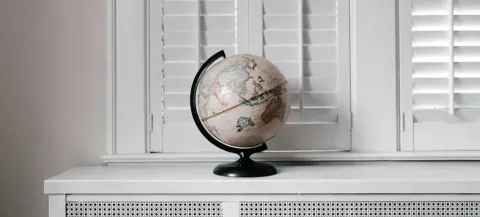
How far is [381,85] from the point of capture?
171cm

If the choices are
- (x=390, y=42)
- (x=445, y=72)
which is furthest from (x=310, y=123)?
(x=445, y=72)

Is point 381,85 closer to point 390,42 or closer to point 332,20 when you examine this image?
point 390,42

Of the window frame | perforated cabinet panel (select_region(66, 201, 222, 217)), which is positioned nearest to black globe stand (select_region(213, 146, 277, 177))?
perforated cabinet panel (select_region(66, 201, 222, 217))

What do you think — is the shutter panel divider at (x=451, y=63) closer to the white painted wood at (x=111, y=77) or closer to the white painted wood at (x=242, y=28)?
the white painted wood at (x=242, y=28)

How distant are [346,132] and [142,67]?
750 millimetres

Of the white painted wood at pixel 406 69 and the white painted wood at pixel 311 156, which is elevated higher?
the white painted wood at pixel 406 69

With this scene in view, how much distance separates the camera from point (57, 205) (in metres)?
1.42

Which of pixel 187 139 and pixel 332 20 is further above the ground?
pixel 332 20

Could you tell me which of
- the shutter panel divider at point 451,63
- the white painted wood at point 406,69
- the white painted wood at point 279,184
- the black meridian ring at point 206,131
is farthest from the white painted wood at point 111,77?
the shutter panel divider at point 451,63

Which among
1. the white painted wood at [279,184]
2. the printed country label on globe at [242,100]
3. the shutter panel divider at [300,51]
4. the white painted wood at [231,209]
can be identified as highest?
the shutter panel divider at [300,51]

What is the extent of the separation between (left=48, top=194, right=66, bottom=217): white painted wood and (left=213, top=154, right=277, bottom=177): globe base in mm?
450

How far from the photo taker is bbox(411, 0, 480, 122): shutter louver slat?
1.71 metres

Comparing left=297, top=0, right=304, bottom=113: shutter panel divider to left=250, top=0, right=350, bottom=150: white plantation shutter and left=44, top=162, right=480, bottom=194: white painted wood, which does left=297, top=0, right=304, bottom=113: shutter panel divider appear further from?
left=44, top=162, right=480, bottom=194: white painted wood

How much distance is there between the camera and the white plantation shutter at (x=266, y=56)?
1.72m
